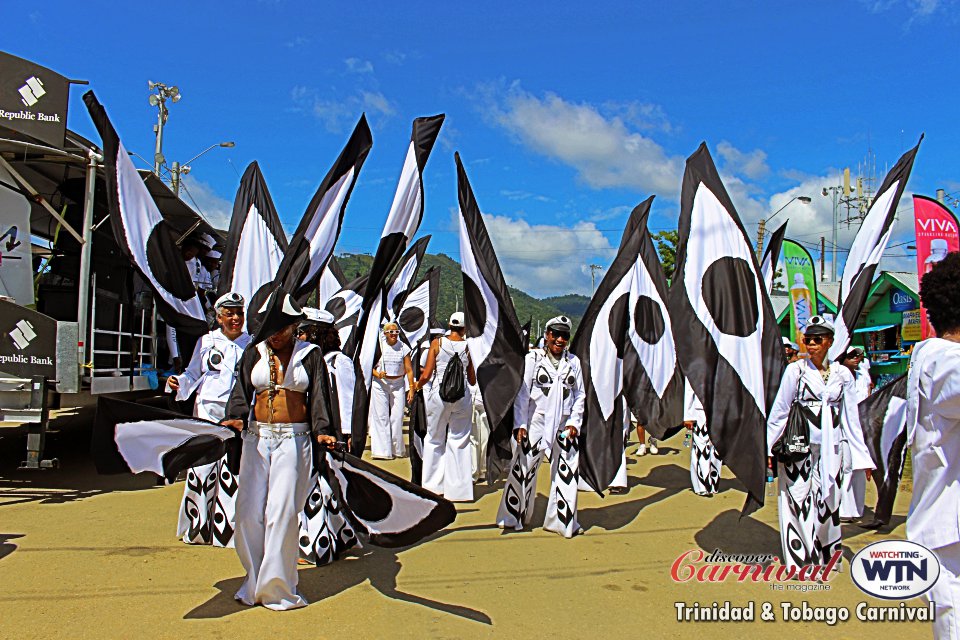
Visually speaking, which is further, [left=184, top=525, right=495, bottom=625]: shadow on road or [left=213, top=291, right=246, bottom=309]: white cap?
[left=213, top=291, right=246, bottom=309]: white cap

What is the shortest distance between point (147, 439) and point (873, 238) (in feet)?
19.5

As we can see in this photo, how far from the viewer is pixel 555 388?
6430mm

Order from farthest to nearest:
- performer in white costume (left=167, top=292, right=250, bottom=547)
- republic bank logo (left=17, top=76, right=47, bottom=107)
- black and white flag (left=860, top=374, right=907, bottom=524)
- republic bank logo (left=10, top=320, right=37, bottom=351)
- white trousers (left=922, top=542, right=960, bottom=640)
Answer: republic bank logo (left=17, top=76, right=47, bottom=107), republic bank logo (left=10, top=320, right=37, bottom=351), performer in white costume (left=167, top=292, right=250, bottom=547), black and white flag (left=860, top=374, right=907, bottom=524), white trousers (left=922, top=542, right=960, bottom=640)

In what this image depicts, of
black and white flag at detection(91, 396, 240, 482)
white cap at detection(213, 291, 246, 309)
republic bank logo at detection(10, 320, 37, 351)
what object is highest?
white cap at detection(213, 291, 246, 309)

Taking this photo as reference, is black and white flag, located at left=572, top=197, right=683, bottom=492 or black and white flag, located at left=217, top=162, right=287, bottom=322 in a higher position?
black and white flag, located at left=217, top=162, right=287, bottom=322

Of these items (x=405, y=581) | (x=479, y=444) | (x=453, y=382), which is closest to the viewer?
(x=405, y=581)

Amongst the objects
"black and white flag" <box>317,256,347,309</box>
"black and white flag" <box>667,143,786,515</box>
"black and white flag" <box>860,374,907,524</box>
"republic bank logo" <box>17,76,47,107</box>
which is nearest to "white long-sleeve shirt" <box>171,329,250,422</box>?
"republic bank logo" <box>17,76,47,107</box>

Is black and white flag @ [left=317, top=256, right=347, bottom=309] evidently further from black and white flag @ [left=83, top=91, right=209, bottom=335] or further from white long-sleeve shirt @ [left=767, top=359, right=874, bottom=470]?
white long-sleeve shirt @ [left=767, top=359, right=874, bottom=470]

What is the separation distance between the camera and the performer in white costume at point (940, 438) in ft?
9.59

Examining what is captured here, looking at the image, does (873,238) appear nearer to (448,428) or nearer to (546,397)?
(546,397)

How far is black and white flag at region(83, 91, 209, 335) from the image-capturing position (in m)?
6.94

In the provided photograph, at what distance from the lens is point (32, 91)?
24.0 ft

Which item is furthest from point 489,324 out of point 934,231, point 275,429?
point 934,231

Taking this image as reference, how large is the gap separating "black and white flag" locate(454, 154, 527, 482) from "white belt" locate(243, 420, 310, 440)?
86.6 inches
